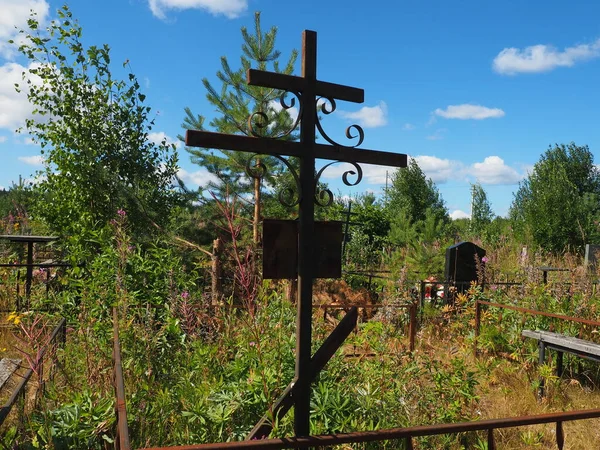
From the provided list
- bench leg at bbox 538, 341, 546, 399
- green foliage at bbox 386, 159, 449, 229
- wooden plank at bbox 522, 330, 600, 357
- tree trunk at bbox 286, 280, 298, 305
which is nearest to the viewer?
wooden plank at bbox 522, 330, 600, 357

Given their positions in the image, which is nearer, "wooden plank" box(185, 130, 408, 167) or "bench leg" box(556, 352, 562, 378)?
"wooden plank" box(185, 130, 408, 167)

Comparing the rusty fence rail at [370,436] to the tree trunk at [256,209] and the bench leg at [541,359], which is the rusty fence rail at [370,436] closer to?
the bench leg at [541,359]

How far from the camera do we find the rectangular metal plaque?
2383 millimetres

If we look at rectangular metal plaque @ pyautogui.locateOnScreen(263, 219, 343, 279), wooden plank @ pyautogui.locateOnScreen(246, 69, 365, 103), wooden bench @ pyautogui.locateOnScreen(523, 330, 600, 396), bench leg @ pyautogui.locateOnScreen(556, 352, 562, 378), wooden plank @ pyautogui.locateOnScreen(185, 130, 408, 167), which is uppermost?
wooden plank @ pyautogui.locateOnScreen(246, 69, 365, 103)

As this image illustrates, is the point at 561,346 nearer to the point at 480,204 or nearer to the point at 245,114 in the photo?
the point at 245,114

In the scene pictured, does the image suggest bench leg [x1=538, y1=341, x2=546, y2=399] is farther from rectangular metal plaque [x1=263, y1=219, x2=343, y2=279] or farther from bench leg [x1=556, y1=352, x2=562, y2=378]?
rectangular metal plaque [x1=263, y1=219, x2=343, y2=279]

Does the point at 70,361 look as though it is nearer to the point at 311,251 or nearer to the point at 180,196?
the point at 311,251

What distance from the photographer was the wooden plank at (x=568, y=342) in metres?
4.66

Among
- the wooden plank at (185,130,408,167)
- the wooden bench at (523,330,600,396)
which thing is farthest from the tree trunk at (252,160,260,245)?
the wooden plank at (185,130,408,167)

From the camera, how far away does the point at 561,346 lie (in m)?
4.99

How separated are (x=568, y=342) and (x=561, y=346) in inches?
6.4

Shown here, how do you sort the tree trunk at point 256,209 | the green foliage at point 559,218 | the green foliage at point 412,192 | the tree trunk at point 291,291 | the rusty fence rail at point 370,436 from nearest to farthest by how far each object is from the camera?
the rusty fence rail at point 370,436 → the tree trunk at point 291,291 → the tree trunk at point 256,209 → the green foliage at point 559,218 → the green foliage at point 412,192

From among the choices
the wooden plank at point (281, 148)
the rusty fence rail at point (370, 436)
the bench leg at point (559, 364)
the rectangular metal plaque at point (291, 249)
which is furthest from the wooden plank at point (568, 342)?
the rectangular metal plaque at point (291, 249)

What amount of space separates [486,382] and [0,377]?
13.7 ft
